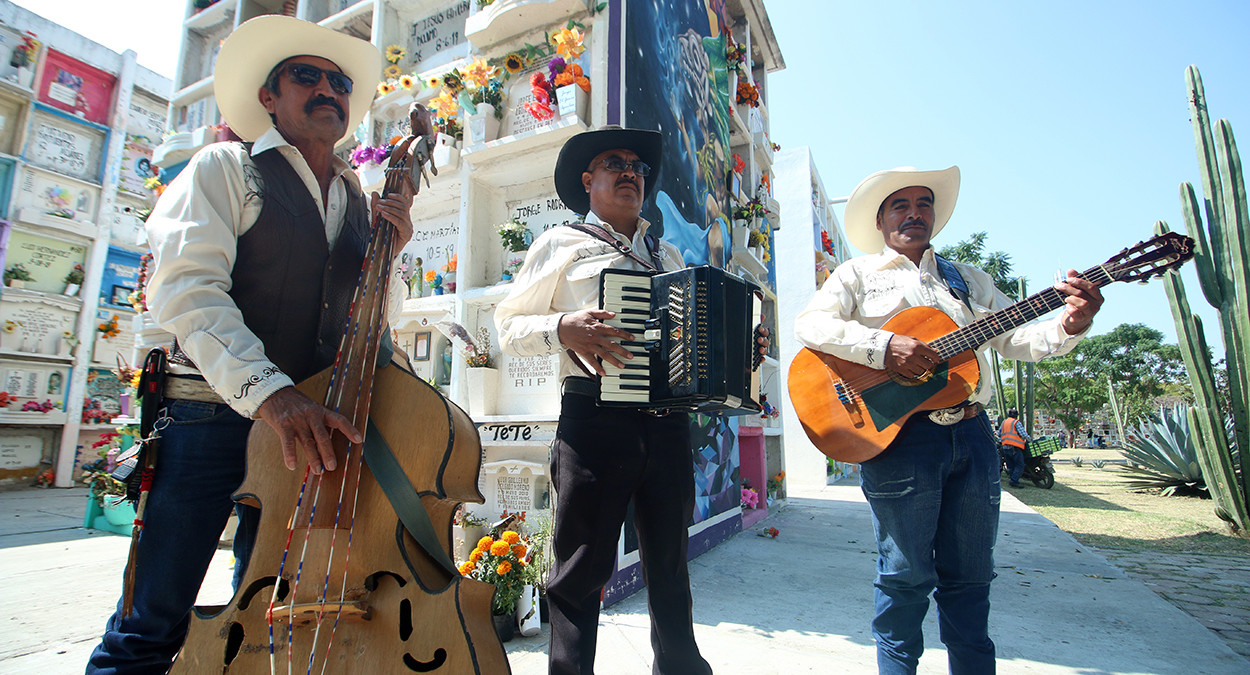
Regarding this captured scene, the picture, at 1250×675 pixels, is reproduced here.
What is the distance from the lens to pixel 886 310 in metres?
2.58

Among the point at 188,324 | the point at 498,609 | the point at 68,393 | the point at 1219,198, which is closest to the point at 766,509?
the point at 498,609

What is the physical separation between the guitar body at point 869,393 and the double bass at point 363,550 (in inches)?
64.1

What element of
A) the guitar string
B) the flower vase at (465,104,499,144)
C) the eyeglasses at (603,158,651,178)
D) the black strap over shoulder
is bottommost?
the guitar string

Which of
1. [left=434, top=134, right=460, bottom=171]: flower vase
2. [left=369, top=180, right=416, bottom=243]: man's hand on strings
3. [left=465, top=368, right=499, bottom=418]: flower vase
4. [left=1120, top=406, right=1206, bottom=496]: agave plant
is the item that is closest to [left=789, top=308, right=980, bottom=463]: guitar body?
[left=369, top=180, right=416, bottom=243]: man's hand on strings

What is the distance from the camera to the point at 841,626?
12.0 ft

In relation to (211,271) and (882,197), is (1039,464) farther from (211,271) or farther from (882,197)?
(211,271)

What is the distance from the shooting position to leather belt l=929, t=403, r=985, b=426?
7.52 feet

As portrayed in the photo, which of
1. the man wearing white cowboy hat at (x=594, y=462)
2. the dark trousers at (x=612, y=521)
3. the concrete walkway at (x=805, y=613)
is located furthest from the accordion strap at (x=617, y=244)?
the concrete walkway at (x=805, y=613)

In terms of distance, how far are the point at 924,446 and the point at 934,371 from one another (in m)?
0.32

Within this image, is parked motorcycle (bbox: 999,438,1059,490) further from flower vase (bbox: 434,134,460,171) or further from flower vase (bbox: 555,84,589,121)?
flower vase (bbox: 434,134,460,171)

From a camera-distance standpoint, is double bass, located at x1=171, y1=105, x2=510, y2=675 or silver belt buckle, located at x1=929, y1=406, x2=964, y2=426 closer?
double bass, located at x1=171, y1=105, x2=510, y2=675

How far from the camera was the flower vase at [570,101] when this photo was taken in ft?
15.0

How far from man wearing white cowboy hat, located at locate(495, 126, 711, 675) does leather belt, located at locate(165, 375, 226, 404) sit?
976mm

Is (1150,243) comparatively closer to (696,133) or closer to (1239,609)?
(1239,609)
